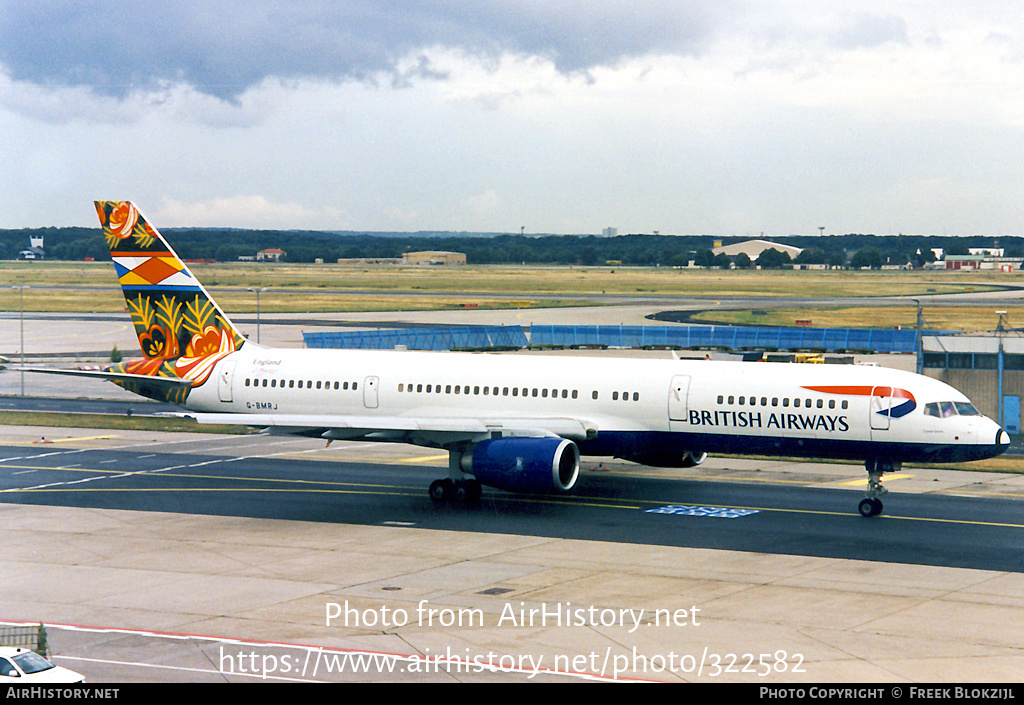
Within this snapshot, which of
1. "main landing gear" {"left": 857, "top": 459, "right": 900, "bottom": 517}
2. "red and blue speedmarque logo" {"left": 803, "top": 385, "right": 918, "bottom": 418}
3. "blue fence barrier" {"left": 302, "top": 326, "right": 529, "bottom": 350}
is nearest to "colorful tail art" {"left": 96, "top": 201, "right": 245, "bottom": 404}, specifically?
"red and blue speedmarque logo" {"left": 803, "top": 385, "right": 918, "bottom": 418}

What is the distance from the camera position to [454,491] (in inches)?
1586

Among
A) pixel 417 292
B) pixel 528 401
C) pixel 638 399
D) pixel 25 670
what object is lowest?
pixel 25 670

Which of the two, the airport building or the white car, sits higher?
the airport building

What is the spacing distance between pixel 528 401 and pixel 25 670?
25833mm

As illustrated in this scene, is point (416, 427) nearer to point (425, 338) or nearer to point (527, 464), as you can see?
point (527, 464)

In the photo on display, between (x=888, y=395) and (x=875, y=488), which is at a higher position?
(x=888, y=395)

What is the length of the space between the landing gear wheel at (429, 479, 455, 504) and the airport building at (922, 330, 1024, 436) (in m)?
27.1

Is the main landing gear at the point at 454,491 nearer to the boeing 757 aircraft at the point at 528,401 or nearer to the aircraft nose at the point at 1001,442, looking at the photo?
the boeing 757 aircraft at the point at 528,401

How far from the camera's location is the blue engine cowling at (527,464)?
36875 millimetres

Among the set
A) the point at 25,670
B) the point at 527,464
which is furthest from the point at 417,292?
the point at 25,670

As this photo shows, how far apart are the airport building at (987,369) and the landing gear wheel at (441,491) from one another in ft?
89.0

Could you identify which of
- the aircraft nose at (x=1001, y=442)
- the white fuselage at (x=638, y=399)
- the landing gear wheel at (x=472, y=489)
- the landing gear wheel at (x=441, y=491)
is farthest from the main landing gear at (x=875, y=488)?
the landing gear wheel at (x=441, y=491)

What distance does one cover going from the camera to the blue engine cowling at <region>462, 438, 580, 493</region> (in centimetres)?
3688

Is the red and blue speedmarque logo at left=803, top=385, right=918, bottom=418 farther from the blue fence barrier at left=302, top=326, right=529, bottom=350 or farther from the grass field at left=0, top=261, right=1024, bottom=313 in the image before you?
the grass field at left=0, top=261, right=1024, bottom=313
